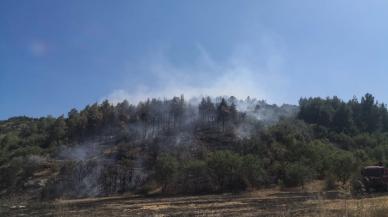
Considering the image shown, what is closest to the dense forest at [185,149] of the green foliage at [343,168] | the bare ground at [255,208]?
the green foliage at [343,168]

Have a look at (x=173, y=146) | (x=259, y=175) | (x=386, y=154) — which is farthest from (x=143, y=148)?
(x=386, y=154)

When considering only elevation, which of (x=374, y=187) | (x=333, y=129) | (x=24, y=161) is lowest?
(x=374, y=187)

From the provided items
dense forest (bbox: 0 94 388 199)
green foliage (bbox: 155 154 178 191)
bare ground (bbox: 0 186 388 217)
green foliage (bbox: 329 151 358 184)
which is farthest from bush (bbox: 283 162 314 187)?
bare ground (bbox: 0 186 388 217)

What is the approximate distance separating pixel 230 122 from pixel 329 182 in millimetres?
72984

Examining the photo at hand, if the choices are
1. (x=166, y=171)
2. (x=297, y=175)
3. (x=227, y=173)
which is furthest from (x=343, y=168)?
(x=166, y=171)

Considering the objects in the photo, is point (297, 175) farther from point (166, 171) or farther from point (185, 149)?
point (185, 149)

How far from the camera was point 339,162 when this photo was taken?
63.8m

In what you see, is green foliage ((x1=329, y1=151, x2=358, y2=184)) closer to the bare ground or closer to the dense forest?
the dense forest

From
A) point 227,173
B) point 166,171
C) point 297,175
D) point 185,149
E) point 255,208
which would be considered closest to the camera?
point 255,208

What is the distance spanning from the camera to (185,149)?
3999 inches

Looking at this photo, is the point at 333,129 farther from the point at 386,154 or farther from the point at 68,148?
the point at 68,148

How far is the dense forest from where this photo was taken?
7144 cm

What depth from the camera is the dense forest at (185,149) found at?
234 ft

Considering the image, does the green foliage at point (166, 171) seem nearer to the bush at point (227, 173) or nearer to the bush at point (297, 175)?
the bush at point (227, 173)
